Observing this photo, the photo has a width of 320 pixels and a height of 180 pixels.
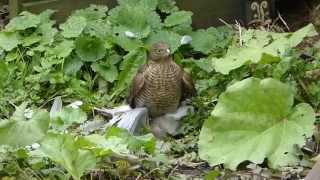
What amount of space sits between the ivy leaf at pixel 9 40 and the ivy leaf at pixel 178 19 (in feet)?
3.14

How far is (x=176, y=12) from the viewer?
221 inches

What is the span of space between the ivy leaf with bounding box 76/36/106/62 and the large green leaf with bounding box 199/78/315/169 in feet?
5.20

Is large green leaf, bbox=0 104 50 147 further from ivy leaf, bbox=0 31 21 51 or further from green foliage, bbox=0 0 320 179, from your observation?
ivy leaf, bbox=0 31 21 51

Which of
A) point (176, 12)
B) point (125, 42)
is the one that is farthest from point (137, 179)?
point (176, 12)

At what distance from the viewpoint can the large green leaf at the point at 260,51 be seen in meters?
4.34

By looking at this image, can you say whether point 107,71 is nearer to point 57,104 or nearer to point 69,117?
point 57,104

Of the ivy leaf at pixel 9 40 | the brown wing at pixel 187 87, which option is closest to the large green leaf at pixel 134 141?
the brown wing at pixel 187 87

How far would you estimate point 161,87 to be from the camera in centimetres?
461

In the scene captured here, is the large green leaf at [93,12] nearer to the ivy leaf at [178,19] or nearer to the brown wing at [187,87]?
the ivy leaf at [178,19]

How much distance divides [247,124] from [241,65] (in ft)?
2.13

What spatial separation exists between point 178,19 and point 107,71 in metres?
0.65

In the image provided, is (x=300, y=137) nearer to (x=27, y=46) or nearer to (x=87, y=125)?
(x=87, y=125)

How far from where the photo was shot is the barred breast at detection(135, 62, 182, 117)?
4582 millimetres

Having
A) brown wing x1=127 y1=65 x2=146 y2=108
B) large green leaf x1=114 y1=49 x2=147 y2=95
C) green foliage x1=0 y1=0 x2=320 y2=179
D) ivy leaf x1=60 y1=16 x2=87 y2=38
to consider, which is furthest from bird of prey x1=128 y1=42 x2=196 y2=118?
ivy leaf x1=60 y1=16 x2=87 y2=38
